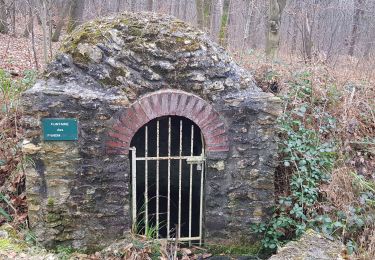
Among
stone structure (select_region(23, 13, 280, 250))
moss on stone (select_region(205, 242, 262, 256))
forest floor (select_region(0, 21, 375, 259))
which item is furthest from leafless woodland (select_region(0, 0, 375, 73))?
moss on stone (select_region(205, 242, 262, 256))

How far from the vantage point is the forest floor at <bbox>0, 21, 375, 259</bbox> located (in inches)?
172

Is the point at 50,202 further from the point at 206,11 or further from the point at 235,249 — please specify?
the point at 206,11

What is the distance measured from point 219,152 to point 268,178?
739mm

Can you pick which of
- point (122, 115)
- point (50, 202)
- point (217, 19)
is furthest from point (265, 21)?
point (50, 202)

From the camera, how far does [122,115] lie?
4.17m

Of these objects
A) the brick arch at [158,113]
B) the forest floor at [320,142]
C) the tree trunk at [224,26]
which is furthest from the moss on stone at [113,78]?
the tree trunk at [224,26]

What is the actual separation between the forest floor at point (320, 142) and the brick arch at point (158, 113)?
1.21m

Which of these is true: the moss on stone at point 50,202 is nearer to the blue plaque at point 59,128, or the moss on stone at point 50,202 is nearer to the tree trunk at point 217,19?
the blue plaque at point 59,128

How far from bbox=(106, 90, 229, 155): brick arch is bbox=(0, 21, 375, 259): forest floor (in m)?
1.21

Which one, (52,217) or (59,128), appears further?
(52,217)

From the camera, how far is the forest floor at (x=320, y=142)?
4.37 meters

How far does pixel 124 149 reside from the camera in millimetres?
4258

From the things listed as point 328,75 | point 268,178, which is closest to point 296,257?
point 268,178

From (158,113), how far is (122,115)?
16.0 inches
